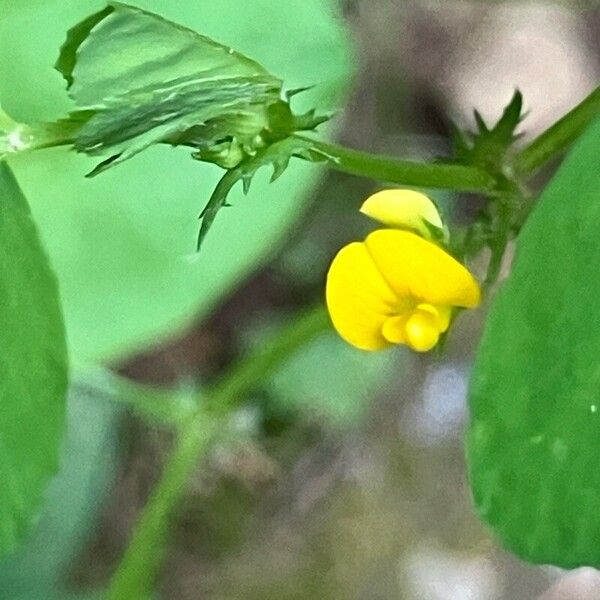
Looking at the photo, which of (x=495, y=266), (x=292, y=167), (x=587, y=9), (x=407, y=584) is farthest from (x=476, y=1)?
(x=495, y=266)

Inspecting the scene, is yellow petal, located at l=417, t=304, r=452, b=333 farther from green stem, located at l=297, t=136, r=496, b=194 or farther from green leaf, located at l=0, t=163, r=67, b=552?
green leaf, located at l=0, t=163, r=67, b=552

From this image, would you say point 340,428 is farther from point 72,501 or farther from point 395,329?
point 395,329

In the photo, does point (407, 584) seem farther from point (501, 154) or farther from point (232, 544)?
point (501, 154)

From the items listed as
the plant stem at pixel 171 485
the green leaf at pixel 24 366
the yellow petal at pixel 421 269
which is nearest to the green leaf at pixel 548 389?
the yellow petal at pixel 421 269

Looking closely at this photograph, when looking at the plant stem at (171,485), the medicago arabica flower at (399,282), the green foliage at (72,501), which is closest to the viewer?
the medicago arabica flower at (399,282)

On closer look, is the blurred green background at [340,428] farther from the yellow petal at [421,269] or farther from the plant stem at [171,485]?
the yellow petal at [421,269]

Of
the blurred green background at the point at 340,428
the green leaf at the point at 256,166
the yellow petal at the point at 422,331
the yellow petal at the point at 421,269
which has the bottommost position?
the blurred green background at the point at 340,428

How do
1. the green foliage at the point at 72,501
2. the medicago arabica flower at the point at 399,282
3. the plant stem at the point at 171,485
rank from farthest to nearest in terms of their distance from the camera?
the green foliage at the point at 72,501 < the plant stem at the point at 171,485 < the medicago arabica flower at the point at 399,282
